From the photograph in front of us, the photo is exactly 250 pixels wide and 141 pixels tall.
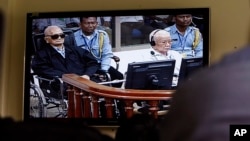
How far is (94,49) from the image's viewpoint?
2.74 meters

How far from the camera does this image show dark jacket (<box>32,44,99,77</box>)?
2.74 meters

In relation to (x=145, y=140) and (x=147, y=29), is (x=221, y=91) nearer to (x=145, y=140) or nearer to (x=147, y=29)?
(x=145, y=140)

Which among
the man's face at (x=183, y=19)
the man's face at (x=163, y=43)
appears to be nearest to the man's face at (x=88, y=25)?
the man's face at (x=163, y=43)

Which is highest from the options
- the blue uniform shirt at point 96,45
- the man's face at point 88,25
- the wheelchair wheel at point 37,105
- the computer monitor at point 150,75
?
the man's face at point 88,25

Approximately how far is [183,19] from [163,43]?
0.19 m

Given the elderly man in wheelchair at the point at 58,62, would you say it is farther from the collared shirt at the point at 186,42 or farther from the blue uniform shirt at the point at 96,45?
the collared shirt at the point at 186,42

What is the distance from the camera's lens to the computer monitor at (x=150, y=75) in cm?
265

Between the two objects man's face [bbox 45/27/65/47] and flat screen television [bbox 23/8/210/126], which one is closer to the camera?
flat screen television [bbox 23/8/210/126]

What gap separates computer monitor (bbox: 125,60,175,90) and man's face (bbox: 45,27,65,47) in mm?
462

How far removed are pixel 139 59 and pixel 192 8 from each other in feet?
1.45

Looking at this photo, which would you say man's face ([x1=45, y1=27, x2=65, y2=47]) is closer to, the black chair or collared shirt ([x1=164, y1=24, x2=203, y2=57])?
the black chair

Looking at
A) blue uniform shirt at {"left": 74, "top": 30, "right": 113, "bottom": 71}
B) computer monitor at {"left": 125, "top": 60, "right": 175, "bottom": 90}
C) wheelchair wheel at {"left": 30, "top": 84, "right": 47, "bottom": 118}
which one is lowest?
wheelchair wheel at {"left": 30, "top": 84, "right": 47, "bottom": 118}

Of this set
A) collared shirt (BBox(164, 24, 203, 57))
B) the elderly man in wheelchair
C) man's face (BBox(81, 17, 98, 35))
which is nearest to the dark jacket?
the elderly man in wheelchair

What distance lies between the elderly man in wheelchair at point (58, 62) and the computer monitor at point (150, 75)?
20 cm
